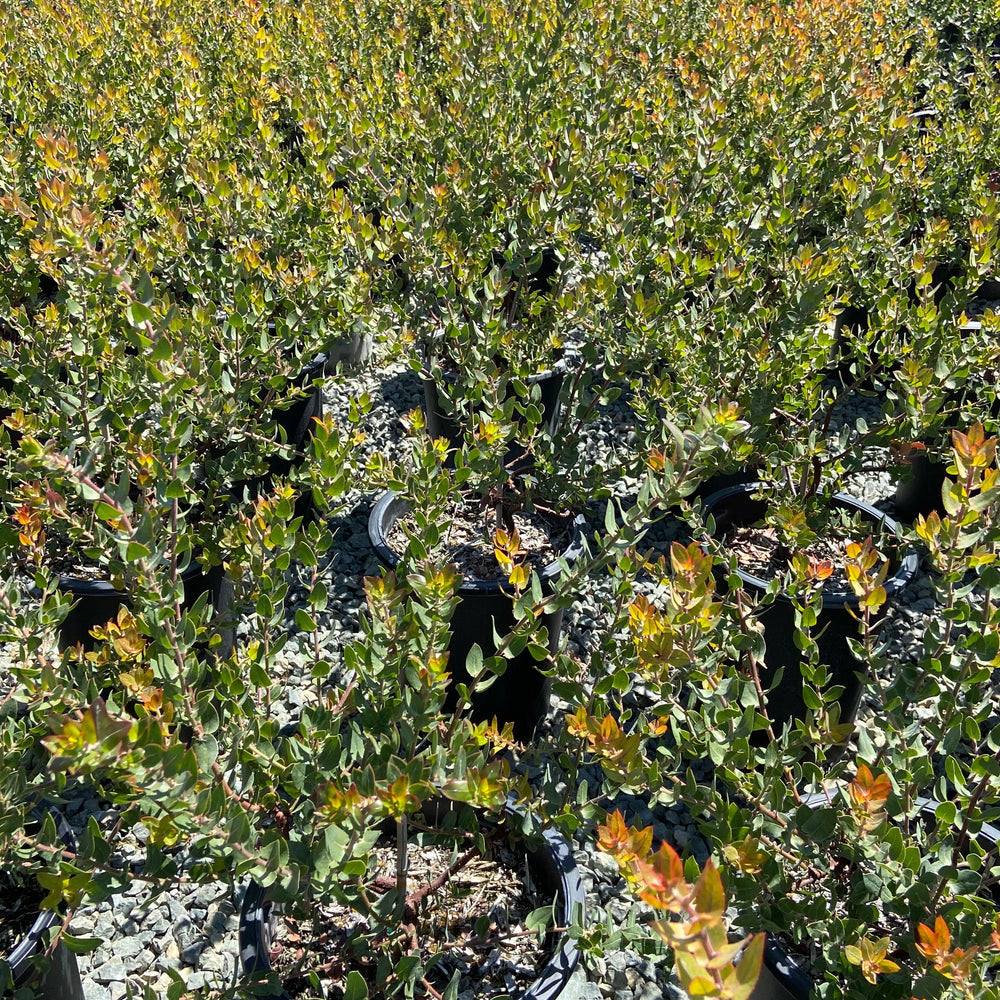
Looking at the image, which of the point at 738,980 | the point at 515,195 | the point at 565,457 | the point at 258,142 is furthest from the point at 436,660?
the point at 258,142

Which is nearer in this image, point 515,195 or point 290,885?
point 290,885

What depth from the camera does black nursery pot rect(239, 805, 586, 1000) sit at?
1.55 metres

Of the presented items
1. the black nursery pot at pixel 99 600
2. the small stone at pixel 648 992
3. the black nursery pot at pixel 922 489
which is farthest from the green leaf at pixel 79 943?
the black nursery pot at pixel 922 489

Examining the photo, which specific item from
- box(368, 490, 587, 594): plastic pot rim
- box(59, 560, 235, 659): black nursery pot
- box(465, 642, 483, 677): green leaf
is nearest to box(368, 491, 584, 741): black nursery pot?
box(368, 490, 587, 594): plastic pot rim

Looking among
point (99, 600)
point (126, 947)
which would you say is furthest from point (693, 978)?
point (99, 600)

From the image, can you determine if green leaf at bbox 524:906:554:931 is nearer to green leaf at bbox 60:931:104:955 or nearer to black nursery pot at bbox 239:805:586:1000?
black nursery pot at bbox 239:805:586:1000

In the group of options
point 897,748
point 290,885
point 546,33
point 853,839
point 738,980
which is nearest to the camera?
point 738,980

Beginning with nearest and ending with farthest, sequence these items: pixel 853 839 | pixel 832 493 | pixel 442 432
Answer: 1. pixel 853 839
2. pixel 832 493
3. pixel 442 432

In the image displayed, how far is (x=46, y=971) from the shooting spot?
1.49 meters

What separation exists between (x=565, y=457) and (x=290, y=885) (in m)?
1.61

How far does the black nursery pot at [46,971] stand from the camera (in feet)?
5.16

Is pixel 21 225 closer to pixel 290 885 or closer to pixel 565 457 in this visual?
pixel 565 457

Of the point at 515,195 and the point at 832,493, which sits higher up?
the point at 515,195

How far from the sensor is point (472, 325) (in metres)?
2.61
